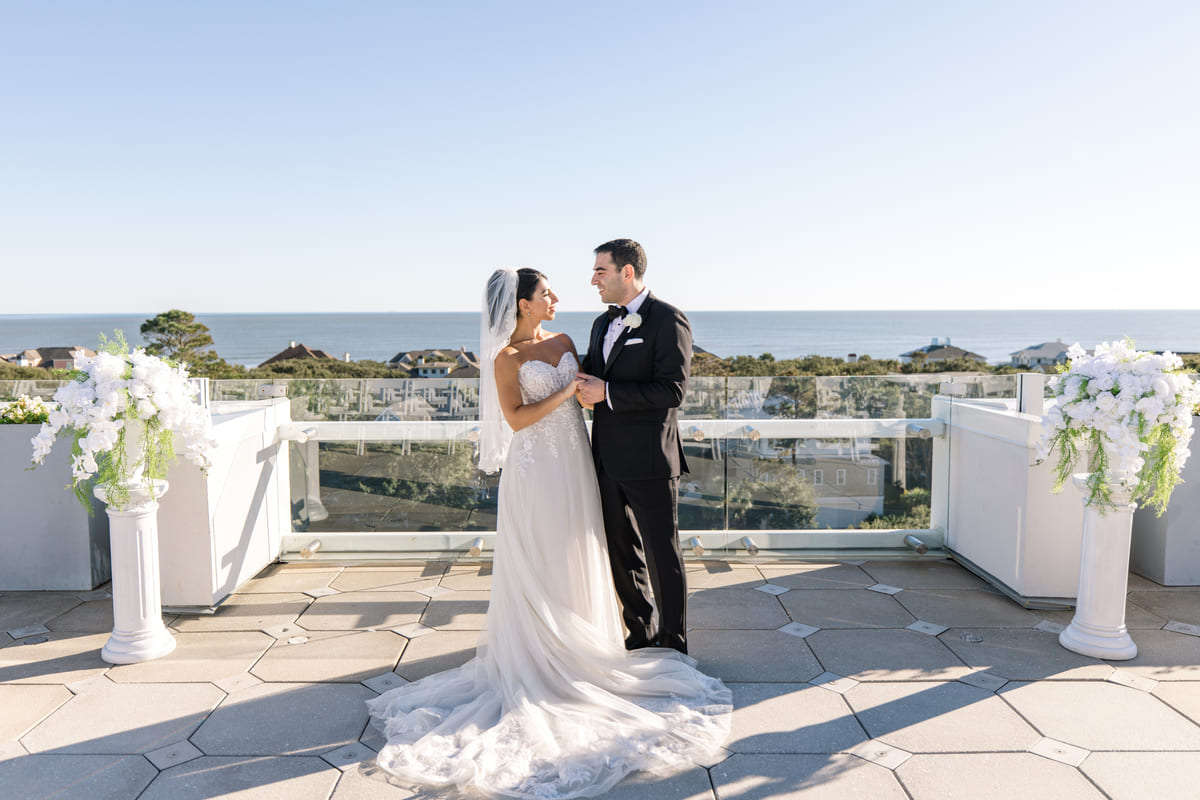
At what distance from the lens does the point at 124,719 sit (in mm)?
2738

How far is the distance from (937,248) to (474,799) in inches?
2779

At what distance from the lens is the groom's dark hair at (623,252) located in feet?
10.2

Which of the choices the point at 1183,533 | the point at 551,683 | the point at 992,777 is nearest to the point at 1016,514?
the point at 1183,533

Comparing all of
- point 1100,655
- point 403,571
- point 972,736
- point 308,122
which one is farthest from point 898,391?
point 308,122

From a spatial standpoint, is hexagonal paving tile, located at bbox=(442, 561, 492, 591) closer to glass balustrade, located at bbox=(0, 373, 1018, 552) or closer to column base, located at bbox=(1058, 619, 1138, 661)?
Answer: glass balustrade, located at bbox=(0, 373, 1018, 552)

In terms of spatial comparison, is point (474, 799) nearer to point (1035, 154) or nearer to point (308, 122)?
point (308, 122)

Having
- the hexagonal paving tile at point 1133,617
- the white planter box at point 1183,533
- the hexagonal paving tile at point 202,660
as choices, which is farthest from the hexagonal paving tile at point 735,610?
the white planter box at point 1183,533

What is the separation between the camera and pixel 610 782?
2.28m

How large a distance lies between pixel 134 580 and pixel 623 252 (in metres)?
2.55

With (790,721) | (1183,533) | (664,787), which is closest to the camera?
(664,787)

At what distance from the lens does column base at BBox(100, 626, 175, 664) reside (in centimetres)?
326

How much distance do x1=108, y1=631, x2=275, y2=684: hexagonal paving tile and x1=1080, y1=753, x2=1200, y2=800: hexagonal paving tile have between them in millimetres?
3176

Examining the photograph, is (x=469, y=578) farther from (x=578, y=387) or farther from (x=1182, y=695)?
(x=1182, y=695)

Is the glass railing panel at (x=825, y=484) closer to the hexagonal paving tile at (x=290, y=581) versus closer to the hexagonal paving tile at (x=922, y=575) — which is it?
the hexagonal paving tile at (x=922, y=575)
